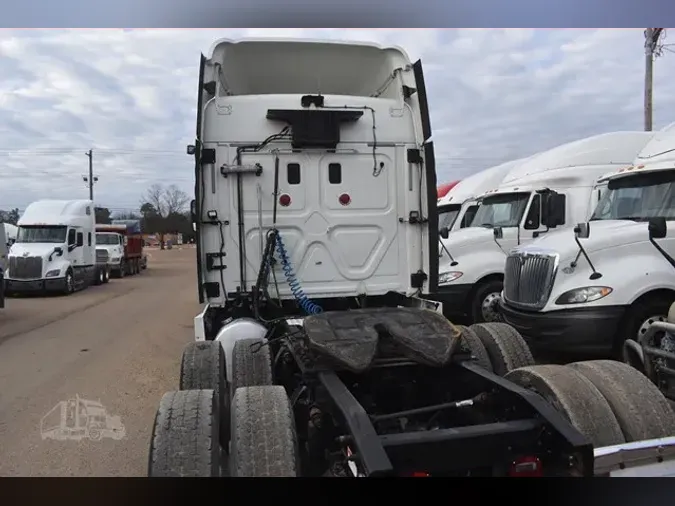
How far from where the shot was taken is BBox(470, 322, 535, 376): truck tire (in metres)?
4.61

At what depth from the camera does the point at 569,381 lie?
346 cm

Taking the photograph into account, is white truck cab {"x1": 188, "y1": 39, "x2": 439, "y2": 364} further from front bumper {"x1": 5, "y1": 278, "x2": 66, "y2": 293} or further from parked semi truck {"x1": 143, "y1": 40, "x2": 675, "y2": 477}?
front bumper {"x1": 5, "y1": 278, "x2": 66, "y2": 293}

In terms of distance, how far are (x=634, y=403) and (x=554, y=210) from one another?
6.01 metres

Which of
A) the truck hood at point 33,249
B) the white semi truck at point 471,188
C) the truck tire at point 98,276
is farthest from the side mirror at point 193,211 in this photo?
the truck tire at point 98,276

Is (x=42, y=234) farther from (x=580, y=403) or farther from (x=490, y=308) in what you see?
(x=580, y=403)

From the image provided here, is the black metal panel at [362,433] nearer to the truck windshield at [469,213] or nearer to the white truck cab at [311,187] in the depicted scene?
the white truck cab at [311,187]

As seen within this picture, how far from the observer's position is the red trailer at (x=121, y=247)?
2741 centimetres

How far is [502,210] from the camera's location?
10.8m

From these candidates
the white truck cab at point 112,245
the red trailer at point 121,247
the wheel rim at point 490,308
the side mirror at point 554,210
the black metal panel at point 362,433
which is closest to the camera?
the black metal panel at point 362,433

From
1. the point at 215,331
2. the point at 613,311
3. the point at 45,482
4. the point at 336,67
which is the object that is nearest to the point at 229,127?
the point at 336,67

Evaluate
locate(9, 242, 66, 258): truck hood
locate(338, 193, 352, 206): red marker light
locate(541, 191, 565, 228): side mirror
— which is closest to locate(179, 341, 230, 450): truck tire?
locate(338, 193, 352, 206): red marker light

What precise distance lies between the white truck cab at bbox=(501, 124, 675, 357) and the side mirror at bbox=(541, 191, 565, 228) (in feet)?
4.69

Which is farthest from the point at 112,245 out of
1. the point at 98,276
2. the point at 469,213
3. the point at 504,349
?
the point at 504,349

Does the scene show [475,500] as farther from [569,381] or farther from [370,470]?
[569,381]
